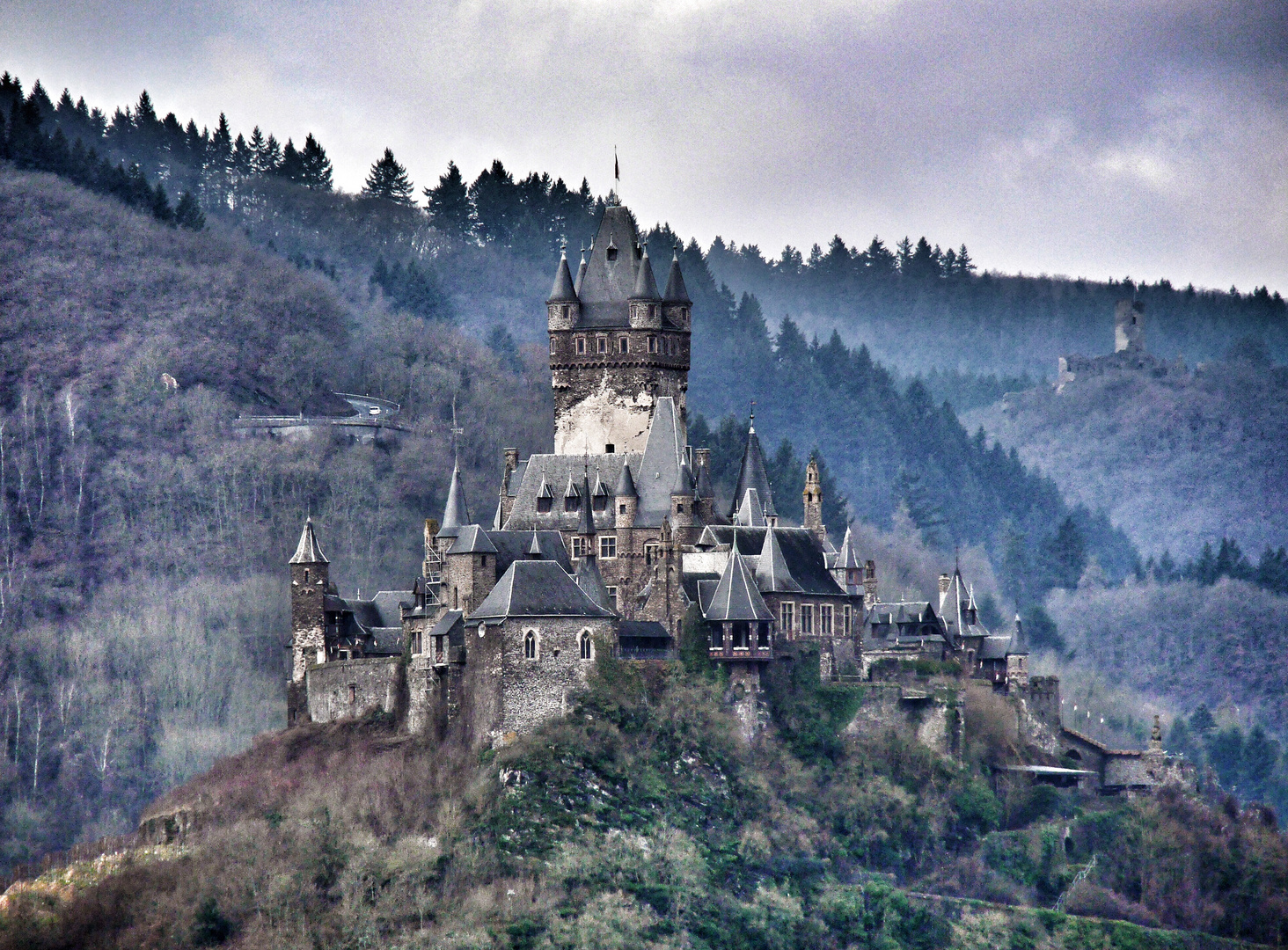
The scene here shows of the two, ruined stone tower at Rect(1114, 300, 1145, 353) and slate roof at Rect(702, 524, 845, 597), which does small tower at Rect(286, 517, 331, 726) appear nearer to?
slate roof at Rect(702, 524, 845, 597)

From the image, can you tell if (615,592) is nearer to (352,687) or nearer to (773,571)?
(773,571)

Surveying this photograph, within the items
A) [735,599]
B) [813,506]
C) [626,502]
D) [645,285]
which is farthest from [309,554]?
[813,506]

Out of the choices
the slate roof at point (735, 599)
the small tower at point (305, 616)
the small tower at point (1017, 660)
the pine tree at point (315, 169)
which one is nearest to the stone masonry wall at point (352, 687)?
the small tower at point (305, 616)

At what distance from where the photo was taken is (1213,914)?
84.8 meters

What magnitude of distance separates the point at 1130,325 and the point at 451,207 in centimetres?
5015

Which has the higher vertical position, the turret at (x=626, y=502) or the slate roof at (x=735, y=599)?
the turret at (x=626, y=502)

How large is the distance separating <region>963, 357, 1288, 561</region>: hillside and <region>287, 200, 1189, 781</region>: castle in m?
78.7

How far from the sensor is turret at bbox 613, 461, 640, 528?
82188 mm

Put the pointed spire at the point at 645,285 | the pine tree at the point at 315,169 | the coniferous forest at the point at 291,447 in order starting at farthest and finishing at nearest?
the pine tree at the point at 315,169, the coniferous forest at the point at 291,447, the pointed spire at the point at 645,285

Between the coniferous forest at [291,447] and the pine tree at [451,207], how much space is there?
0.19 m

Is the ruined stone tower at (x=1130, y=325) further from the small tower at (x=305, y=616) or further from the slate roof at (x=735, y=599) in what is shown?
the small tower at (x=305, y=616)

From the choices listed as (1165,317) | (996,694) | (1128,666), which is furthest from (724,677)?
(1165,317)

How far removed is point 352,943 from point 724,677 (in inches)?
577

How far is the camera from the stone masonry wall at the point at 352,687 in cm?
7912
